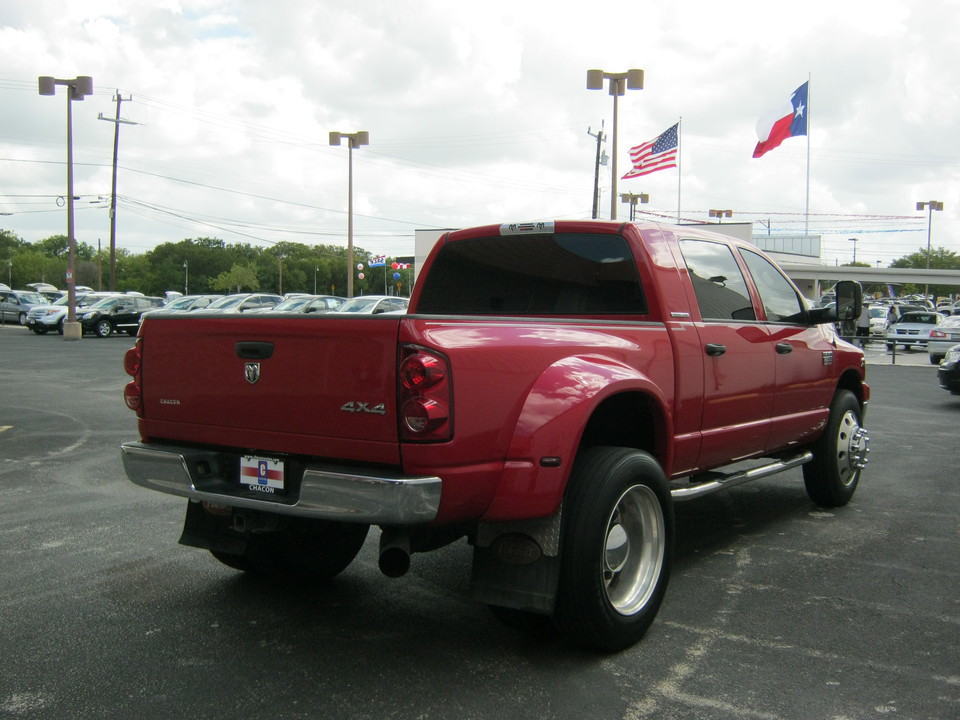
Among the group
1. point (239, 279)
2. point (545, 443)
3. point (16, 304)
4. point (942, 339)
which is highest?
point (239, 279)

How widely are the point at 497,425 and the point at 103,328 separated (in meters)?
34.4

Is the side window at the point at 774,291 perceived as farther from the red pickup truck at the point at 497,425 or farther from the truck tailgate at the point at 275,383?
the truck tailgate at the point at 275,383

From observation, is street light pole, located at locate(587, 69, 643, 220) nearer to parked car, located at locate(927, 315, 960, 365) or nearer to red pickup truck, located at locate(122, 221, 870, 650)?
parked car, located at locate(927, 315, 960, 365)

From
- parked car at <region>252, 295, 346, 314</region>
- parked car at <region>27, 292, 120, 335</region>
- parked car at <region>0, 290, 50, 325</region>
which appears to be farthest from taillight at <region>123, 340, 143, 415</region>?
parked car at <region>0, 290, 50, 325</region>

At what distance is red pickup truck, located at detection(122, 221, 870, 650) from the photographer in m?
3.39

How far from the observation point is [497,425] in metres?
3.52

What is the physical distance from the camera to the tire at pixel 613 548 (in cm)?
368

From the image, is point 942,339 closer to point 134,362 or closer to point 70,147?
point 134,362

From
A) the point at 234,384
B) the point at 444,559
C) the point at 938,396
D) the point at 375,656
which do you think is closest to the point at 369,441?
the point at 234,384

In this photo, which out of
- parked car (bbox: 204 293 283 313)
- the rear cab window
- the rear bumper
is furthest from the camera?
parked car (bbox: 204 293 283 313)

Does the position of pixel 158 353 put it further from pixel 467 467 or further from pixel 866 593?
pixel 866 593

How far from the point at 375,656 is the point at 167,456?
124 cm

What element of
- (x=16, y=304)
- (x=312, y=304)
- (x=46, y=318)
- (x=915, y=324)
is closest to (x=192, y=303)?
(x=46, y=318)

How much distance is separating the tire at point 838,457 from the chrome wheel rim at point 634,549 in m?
2.82
